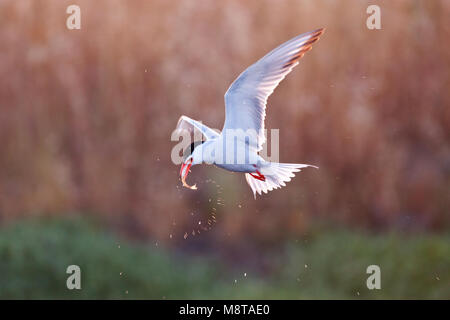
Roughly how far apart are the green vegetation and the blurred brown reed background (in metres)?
0.17

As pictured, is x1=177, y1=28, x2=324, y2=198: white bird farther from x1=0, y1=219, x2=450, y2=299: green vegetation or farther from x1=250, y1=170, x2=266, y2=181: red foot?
x1=0, y1=219, x2=450, y2=299: green vegetation

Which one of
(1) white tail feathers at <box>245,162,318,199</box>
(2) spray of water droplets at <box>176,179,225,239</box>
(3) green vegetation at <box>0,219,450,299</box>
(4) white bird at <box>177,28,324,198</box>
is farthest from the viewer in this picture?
(2) spray of water droplets at <box>176,179,225,239</box>

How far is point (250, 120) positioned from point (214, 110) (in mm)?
1780

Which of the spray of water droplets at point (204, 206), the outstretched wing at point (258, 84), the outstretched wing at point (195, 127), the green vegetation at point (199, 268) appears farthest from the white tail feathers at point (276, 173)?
the spray of water droplets at point (204, 206)

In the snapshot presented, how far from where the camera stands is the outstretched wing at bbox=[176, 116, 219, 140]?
3722 millimetres

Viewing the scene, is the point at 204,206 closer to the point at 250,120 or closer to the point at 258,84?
the point at 250,120

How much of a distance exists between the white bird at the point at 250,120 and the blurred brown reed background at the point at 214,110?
1.55 m

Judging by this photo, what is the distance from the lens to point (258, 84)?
3.50 meters

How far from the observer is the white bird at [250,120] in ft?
11.1

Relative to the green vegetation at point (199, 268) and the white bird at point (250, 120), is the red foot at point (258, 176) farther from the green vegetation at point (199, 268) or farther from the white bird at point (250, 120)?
the green vegetation at point (199, 268)

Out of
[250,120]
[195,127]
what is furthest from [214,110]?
[250,120]

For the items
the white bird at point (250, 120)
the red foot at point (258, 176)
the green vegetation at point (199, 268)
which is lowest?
the green vegetation at point (199, 268)

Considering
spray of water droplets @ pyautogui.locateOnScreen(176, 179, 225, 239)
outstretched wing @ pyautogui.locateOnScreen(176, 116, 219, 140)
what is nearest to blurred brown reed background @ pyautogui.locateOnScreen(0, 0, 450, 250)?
spray of water droplets @ pyautogui.locateOnScreen(176, 179, 225, 239)

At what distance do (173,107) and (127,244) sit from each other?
1.16m
